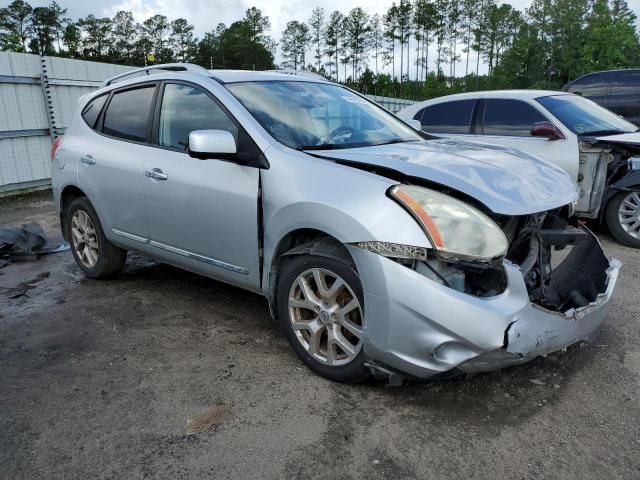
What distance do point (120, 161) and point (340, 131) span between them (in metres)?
1.76

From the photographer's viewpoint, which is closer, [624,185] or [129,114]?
[129,114]

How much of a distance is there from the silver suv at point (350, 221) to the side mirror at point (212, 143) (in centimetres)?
1

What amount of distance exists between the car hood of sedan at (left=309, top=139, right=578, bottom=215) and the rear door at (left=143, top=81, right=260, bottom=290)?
0.58m

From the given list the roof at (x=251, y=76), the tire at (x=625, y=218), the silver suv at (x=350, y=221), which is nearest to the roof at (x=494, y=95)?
the tire at (x=625, y=218)

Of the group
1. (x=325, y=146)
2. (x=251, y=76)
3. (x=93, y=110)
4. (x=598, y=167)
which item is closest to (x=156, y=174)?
(x=251, y=76)

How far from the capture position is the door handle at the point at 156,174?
12.0 feet

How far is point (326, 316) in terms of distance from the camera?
2826 millimetres

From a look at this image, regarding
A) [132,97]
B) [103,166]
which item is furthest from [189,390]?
[132,97]

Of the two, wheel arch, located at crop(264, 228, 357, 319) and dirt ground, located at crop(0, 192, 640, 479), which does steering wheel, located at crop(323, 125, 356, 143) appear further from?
dirt ground, located at crop(0, 192, 640, 479)

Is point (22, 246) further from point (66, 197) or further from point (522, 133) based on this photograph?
point (522, 133)

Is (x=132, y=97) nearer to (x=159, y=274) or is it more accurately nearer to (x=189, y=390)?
(x=159, y=274)

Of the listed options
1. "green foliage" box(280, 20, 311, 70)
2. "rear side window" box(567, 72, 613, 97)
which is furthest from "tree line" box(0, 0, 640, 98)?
Result: "rear side window" box(567, 72, 613, 97)

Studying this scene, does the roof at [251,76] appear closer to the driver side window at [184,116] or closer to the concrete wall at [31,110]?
the driver side window at [184,116]

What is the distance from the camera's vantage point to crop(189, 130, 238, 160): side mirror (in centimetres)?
303
